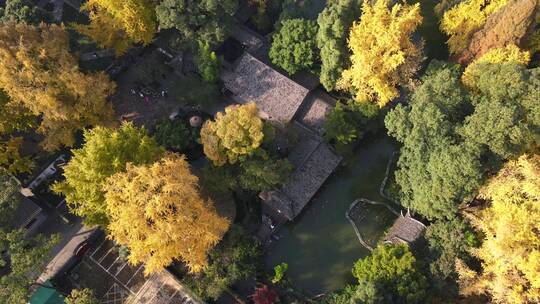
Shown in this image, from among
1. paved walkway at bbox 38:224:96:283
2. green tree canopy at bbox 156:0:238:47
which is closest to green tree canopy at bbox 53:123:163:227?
paved walkway at bbox 38:224:96:283

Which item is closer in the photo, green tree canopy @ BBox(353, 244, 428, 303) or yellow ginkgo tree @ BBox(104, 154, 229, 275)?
yellow ginkgo tree @ BBox(104, 154, 229, 275)

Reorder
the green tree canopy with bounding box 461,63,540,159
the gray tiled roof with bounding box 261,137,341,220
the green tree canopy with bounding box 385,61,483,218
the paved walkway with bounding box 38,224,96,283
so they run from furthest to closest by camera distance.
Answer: the gray tiled roof with bounding box 261,137,341,220
the paved walkway with bounding box 38,224,96,283
the green tree canopy with bounding box 385,61,483,218
the green tree canopy with bounding box 461,63,540,159

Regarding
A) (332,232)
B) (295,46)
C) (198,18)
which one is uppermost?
(295,46)

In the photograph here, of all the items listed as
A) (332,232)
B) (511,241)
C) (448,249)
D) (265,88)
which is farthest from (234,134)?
(511,241)

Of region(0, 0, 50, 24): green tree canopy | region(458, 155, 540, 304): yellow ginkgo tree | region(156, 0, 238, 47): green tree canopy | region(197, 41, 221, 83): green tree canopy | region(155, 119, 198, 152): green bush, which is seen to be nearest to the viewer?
region(458, 155, 540, 304): yellow ginkgo tree

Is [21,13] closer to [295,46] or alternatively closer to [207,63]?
[207,63]

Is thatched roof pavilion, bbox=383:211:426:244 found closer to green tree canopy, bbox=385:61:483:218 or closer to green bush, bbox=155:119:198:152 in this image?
green tree canopy, bbox=385:61:483:218
